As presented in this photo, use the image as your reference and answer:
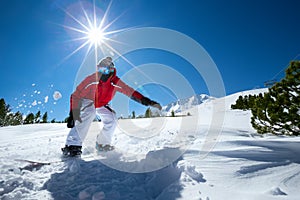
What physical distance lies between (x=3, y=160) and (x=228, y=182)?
11.2 feet

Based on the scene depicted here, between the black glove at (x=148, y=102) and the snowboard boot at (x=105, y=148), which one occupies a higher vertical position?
the black glove at (x=148, y=102)

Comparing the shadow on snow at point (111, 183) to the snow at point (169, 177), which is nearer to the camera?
the snow at point (169, 177)

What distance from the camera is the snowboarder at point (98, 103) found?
3.89 metres

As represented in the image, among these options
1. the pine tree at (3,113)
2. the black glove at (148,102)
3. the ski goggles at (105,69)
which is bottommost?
the black glove at (148,102)

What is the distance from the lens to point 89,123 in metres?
4.13

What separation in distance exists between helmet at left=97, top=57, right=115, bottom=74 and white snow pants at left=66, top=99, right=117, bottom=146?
76cm

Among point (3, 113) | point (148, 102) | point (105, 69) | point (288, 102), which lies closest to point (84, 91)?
point (105, 69)

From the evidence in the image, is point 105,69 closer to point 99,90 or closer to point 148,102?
point 99,90

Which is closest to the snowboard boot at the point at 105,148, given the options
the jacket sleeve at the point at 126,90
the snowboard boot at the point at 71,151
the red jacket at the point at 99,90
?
the snowboard boot at the point at 71,151

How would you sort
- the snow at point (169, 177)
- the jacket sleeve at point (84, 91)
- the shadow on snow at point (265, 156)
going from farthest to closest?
the jacket sleeve at point (84, 91) → the shadow on snow at point (265, 156) → the snow at point (169, 177)

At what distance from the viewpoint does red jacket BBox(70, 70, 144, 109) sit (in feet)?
13.3

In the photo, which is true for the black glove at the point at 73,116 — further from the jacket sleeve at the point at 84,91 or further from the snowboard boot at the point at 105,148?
the snowboard boot at the point at 105,148

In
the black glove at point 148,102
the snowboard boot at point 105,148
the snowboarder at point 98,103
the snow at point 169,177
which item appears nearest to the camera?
the snow at point 169,177

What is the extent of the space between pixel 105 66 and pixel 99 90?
573 millimetres
